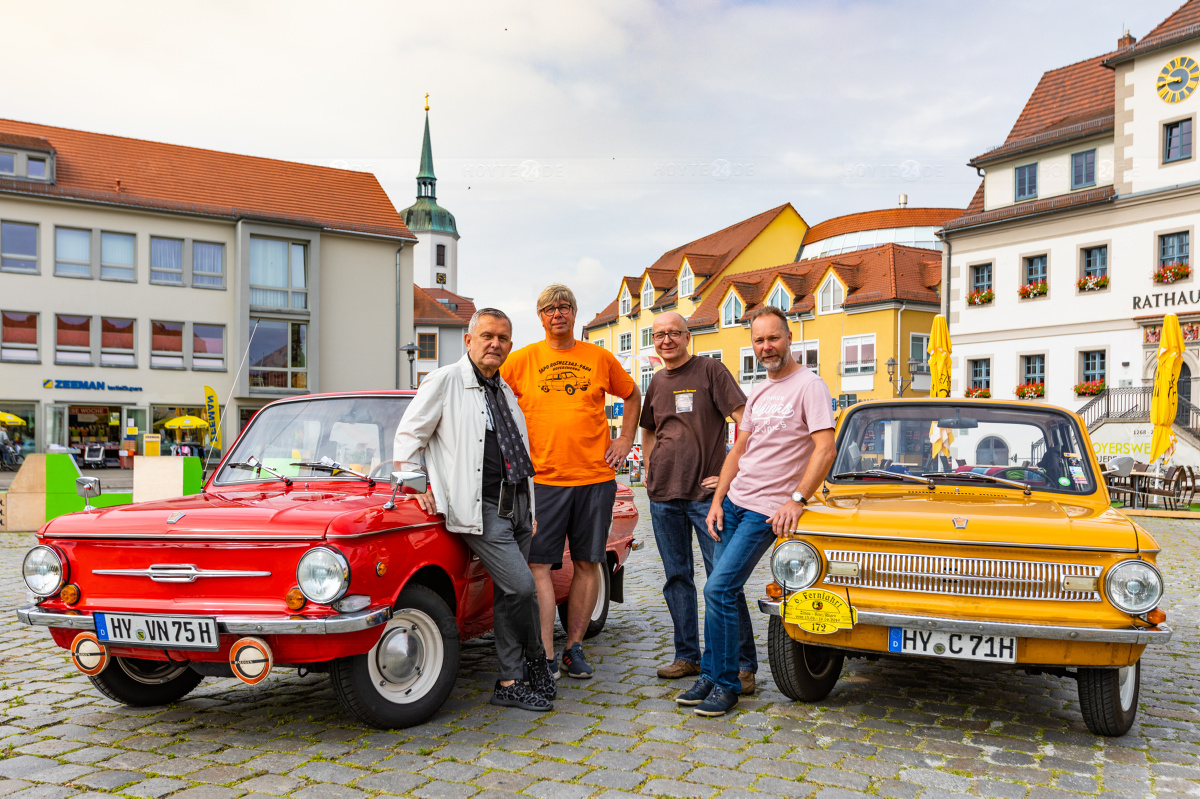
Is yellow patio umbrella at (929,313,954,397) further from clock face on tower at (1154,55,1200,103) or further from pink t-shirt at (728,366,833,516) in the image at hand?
pink t-shirt at (728,366,833,516)

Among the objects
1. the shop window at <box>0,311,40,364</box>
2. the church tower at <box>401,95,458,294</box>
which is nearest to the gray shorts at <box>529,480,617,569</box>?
the shop window at <box>0,311,40,364</box>

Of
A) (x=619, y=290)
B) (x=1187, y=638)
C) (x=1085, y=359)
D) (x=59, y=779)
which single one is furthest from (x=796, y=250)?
(x=59, y=779)

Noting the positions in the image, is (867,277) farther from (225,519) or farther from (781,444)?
(225,519)

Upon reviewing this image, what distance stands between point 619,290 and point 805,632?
2602 inches

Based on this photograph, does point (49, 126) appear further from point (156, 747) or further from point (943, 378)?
point (156, 747)

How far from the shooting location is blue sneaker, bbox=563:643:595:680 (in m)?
5.69

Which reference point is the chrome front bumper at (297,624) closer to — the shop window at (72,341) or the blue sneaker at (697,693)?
the blue sneaker at (697,693)

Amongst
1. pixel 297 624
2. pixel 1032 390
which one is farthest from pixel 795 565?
pixel 1032 390

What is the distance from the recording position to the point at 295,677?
5.66 m

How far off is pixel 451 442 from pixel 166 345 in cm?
3631

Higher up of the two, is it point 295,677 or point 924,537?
point 924,537

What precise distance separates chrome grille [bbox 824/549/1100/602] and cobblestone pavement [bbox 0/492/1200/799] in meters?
0.70

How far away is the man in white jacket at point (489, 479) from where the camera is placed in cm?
480

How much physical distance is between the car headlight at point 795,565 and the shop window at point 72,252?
1469 inches
